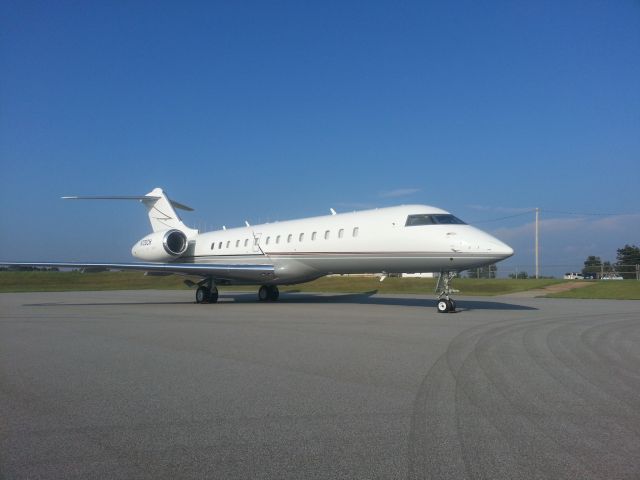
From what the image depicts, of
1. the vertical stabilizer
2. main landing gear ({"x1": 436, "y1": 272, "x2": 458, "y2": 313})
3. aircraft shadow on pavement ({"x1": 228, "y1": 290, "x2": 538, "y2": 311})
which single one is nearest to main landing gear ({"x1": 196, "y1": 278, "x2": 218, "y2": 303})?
aircraft shadow on pavement ({"x1": 228, "y1": 290, "x2": 538, "y2": 311})

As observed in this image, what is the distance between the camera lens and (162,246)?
25172mm

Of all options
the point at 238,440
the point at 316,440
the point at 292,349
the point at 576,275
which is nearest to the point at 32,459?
the point at 238,440

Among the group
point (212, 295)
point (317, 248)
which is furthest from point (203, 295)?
point (317, 248)

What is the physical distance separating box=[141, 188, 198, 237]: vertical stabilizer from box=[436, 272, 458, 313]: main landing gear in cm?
1580

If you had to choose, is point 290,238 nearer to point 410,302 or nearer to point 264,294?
point 264,294

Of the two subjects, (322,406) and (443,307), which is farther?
(443,307)

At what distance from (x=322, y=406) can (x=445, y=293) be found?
11.1 meters

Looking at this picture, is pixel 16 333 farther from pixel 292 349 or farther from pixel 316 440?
pixel 316 440

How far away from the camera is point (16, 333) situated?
11570 mm

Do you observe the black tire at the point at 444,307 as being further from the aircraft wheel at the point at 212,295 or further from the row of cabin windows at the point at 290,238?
the aircraft wheel at the point at 212,295

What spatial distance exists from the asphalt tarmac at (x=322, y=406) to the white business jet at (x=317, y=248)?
206 inches

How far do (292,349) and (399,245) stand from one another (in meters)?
8.41

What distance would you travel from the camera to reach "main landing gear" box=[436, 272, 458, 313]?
1554cm

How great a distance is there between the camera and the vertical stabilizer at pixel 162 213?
28328 mm
